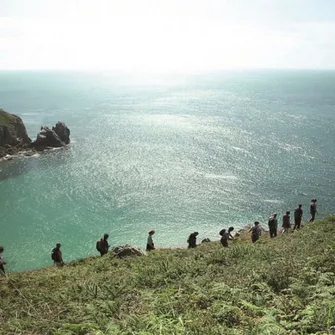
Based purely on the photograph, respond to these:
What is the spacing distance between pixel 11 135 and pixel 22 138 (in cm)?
377

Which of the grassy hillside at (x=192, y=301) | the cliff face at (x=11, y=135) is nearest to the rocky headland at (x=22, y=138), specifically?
the cliff face at (x=11, y=135)

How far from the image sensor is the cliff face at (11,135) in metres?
81.8

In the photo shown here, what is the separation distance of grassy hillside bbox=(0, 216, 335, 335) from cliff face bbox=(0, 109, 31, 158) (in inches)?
2797

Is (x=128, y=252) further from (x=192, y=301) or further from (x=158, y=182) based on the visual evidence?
(x=158, y=182)

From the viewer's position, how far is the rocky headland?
8231 centimetres

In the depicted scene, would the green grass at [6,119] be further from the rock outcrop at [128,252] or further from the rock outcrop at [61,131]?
the rock outcrop at [128,252]

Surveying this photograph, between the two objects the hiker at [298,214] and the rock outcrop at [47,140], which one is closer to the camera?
the hiker at [298,214]

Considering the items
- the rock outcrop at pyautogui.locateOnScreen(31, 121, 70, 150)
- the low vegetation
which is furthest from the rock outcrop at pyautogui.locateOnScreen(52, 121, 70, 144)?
the low vegetation

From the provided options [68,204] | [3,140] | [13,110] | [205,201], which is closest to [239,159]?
[205,201]

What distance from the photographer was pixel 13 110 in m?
150

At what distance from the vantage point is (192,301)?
1109 centimetres

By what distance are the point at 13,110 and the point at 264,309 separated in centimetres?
15795

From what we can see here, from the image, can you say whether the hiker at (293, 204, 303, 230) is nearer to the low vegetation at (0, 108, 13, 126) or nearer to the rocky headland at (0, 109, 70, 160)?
the rocky headland at (0, 109, 70, 160)

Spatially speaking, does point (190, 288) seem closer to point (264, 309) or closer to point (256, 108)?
point (264, 309)
